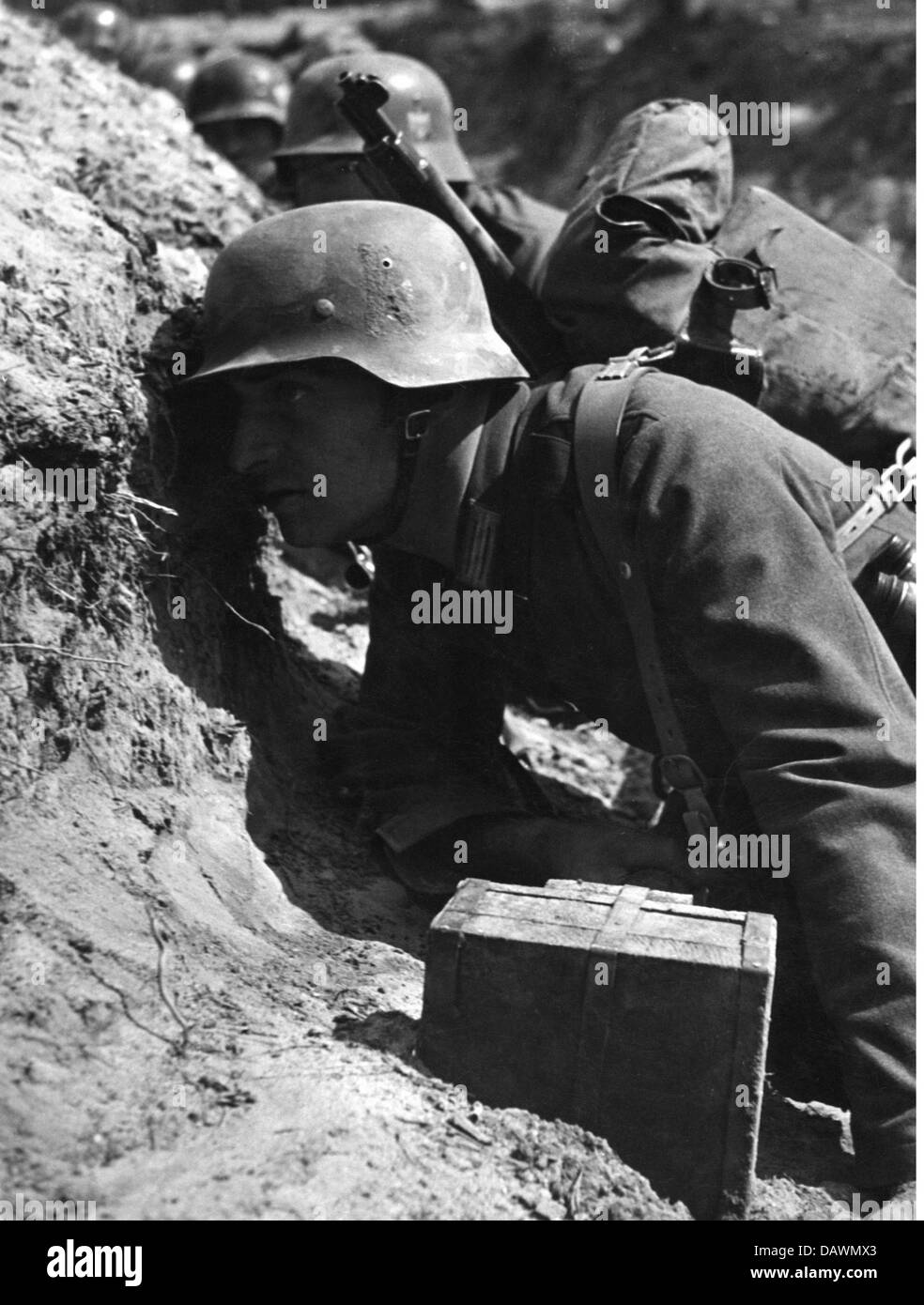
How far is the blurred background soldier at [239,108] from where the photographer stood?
26.3 ft

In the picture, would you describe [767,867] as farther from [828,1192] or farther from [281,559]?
[281,559]

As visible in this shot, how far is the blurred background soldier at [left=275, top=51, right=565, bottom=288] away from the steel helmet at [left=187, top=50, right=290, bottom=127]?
3.07 m

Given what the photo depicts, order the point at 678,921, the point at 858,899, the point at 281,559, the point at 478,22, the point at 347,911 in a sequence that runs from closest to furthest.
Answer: the point at 678,921
the point at 858,899
the point at 347,911
the point at 281,559
the point at 478,22

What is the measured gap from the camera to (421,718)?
12.5ft

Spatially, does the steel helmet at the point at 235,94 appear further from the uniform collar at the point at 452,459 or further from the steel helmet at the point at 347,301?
the uniform collar at the point at 452,459

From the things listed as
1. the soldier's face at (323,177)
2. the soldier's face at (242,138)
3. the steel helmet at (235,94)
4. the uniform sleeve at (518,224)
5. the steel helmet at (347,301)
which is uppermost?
the steel helmet at (235,94)

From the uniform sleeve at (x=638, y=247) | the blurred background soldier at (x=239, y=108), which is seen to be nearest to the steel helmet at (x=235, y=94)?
the blurred background soldier at (x=239, y=108)

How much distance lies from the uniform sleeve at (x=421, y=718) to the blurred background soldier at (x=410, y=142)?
1613 mm

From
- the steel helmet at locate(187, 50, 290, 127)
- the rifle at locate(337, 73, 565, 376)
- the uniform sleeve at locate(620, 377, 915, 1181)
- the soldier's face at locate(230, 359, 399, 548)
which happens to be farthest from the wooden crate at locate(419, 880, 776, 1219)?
the steel helmet at locate(187, 50, 290, 127)

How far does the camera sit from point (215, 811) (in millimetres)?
3105

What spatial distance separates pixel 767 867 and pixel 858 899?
0.25 metres
